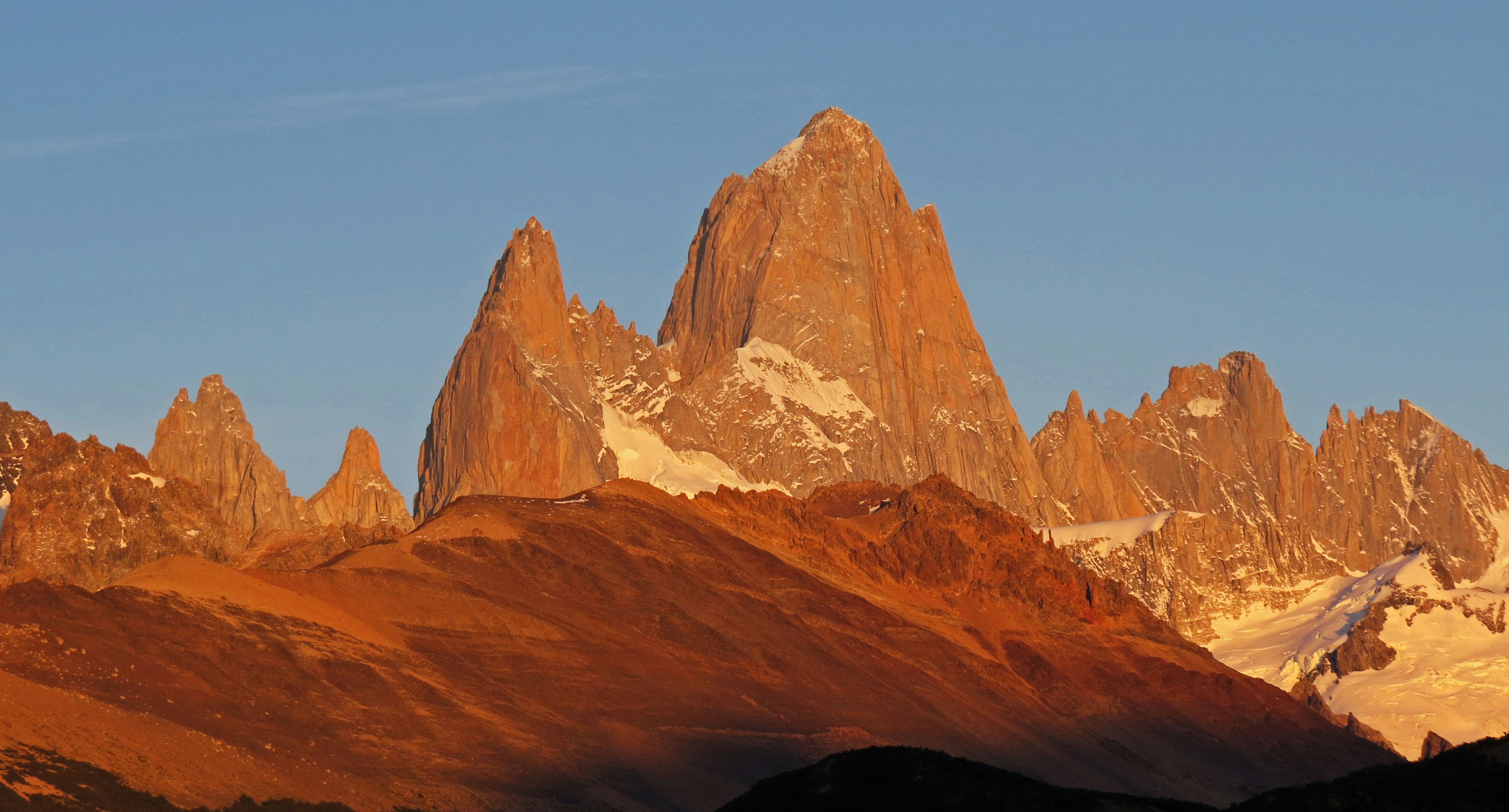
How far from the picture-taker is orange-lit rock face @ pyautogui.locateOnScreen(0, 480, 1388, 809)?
107m

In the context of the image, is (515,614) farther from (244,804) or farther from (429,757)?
(244,804)

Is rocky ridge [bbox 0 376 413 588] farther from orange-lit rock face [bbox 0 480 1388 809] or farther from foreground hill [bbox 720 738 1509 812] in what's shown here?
foreground hill [bbox 720 738 1509 812]

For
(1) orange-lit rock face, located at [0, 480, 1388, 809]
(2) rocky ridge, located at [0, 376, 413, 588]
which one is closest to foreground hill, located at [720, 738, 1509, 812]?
(1) orange-lit rock face, located at [0, 480, 1388, 809]

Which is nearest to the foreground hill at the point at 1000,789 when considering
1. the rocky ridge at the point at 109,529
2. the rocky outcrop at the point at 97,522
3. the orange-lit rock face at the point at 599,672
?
the orange-lit rock face at the point at 599,672

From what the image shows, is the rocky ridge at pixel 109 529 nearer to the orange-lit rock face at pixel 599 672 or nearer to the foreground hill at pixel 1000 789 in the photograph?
the orange-lit rock face at pixel 599 672

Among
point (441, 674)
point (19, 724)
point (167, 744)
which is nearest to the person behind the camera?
point (19, 724)

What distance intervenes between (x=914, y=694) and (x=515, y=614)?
106ft

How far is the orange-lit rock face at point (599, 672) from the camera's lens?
351 feet

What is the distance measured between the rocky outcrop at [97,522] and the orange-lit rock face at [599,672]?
34558 mm

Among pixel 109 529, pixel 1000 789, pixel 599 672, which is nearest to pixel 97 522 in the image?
pixel 109 529

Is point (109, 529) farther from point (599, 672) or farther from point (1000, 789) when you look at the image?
point (1000, 789)

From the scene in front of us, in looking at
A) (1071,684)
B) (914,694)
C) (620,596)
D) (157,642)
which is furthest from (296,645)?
(1071,684)

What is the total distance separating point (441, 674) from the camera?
12812 centimetres

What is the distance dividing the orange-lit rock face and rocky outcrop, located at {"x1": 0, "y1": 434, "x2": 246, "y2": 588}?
34558 millimetres
